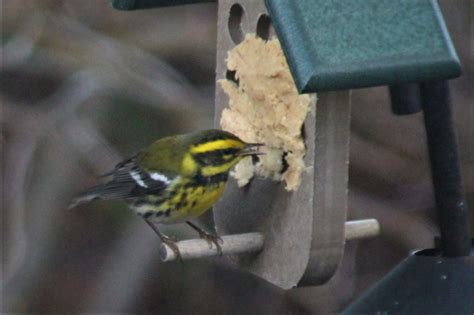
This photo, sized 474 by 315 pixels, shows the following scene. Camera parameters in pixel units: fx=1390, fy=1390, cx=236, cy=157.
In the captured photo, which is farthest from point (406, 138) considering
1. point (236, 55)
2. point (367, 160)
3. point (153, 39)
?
point (236, 55)

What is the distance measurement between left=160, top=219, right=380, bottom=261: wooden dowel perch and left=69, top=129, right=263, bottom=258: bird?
109 millimetres

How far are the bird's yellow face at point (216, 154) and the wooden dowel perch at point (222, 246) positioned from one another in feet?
0.76

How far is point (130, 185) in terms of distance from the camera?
4.62m

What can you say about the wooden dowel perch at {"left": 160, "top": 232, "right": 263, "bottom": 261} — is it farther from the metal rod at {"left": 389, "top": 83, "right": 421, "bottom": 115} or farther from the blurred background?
the blurred background

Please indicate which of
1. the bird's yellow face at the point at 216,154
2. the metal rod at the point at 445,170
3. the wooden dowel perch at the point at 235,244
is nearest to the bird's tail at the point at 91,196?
the bird's yellow face at the point at 216,154

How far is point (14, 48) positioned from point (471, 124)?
2168mm

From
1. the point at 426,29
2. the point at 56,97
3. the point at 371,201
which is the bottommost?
the point at 371,201

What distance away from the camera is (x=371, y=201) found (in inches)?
262

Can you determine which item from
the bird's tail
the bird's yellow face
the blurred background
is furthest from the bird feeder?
the blurred background

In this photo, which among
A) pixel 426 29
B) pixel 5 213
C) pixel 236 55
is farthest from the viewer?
pixel 5 213

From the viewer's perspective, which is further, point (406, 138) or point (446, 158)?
point (406, 138)

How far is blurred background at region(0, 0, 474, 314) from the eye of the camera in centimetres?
632

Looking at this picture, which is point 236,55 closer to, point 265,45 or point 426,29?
point 265,45

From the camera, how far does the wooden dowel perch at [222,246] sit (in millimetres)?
4000
